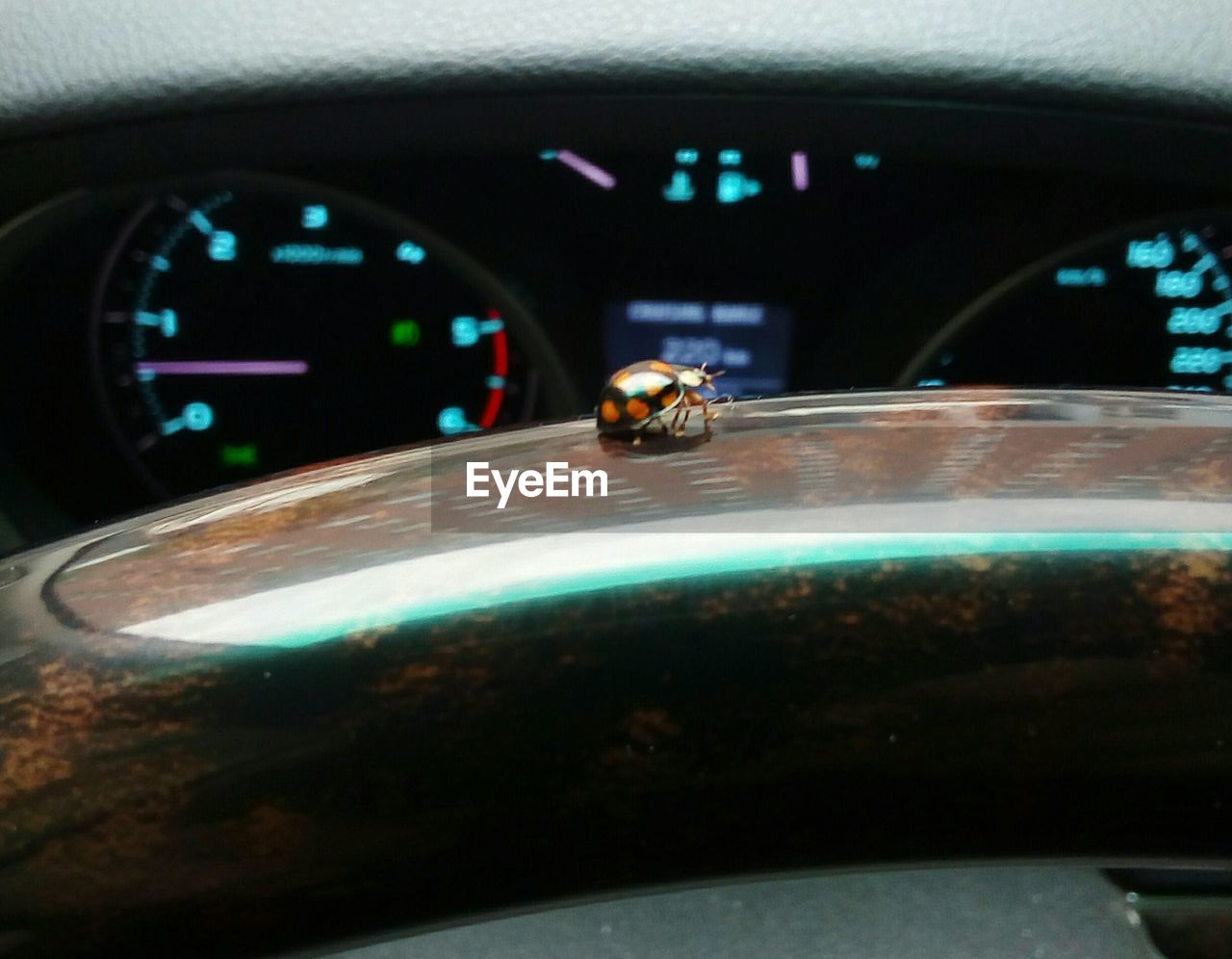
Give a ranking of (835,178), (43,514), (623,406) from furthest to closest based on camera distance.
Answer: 1. (43,514)
2. (835,178)
3. (623,406)

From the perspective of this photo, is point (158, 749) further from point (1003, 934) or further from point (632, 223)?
point (632, 223)

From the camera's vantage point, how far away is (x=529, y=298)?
2.11 metres

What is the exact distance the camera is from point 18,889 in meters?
0.48

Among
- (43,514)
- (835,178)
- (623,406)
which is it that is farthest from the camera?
(43,514)

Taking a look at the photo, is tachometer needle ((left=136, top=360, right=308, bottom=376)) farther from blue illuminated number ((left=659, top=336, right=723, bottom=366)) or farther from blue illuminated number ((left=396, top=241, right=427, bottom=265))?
blue illuminated number ((left=659, top=336, right=723, bottom=366))

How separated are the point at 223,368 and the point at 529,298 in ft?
1.63

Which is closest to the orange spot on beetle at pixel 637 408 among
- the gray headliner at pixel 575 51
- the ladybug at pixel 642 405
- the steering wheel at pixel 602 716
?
the ladybug at pixel 642 405

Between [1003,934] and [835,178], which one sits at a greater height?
[835,178]

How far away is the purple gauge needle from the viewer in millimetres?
1899

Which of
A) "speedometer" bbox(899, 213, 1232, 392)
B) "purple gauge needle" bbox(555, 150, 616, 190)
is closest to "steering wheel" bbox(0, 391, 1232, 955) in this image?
"purple gauge needle" bbox(555, 150, 616, 190)

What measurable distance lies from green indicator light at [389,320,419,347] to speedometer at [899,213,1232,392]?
770 mm

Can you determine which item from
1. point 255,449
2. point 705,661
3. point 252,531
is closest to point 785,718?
point 705,661

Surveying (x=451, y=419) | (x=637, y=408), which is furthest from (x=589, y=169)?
(x=637, y=408)

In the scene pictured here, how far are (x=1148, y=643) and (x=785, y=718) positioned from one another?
0.14 meters
